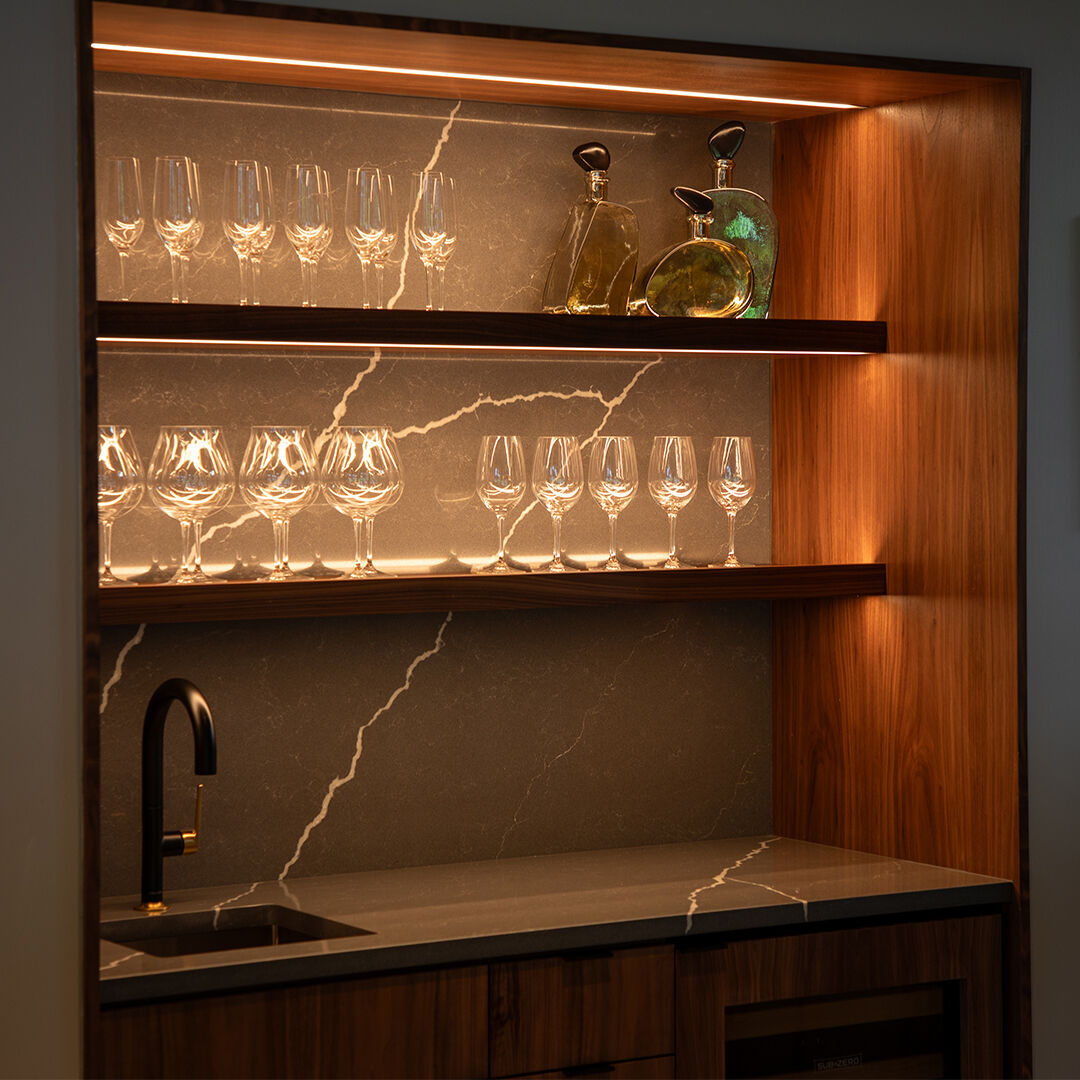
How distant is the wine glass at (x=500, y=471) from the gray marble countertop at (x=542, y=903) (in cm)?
67

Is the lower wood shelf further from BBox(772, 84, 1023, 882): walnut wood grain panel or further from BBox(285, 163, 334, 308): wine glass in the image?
BBox(285, 163, 334, 308): wine glass

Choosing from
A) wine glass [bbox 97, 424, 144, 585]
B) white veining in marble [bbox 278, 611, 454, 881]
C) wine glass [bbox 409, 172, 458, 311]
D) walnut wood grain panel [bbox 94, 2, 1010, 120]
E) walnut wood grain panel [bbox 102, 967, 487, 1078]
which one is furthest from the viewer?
white veining in marble [bbox 278, 611, 454, 881]

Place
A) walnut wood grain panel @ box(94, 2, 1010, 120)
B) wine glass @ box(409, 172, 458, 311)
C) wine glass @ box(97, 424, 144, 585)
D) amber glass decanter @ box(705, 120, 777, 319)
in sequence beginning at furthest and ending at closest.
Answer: amber glass decanter @ box(705, 120, 777, 319), wine glass @ box(409, 172, 458, 311), wine glass @ box(97, 424, 144, 585), walnut wood grain panel @ box(94, 2, 1010, 120)

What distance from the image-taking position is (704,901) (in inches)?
103

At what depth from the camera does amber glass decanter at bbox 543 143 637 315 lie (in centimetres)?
294

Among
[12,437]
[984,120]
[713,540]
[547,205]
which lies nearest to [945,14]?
[984,120]

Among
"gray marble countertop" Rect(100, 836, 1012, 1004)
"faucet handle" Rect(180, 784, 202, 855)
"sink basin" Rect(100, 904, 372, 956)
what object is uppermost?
"faucet handle" Rect(180, 784, 202, 855)

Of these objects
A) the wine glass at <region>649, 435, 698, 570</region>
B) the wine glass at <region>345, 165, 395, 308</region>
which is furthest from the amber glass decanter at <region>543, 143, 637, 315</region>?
the wine glass at <region>345, 165, 395, 308</region>

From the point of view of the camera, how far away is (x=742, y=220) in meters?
3.04

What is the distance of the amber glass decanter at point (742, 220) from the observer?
303 centimetres

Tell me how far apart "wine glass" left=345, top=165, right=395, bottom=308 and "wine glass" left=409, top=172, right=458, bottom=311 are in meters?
0.06

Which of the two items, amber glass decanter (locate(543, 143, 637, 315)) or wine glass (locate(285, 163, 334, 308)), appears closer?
wine glass (locate(285, 163, 334, 308))

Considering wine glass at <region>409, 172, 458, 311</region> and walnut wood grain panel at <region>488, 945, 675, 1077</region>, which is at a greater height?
wine glass at <region>409, 172, 458, 311</region>

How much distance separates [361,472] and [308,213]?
436 mm
